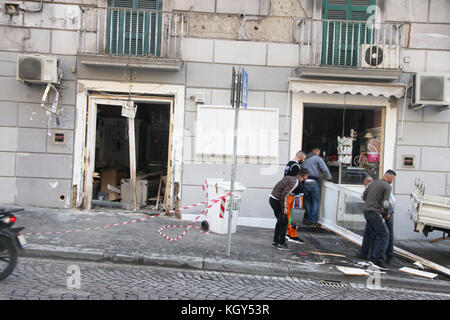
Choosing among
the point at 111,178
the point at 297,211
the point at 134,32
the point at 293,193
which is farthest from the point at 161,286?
the point at 134,32

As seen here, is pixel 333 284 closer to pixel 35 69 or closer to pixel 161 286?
pixel 161 286

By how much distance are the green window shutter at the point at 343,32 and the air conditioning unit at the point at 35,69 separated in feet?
21.7

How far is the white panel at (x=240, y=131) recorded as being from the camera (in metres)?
9.50

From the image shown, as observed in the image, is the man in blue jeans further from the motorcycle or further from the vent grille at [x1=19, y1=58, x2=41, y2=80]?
the vent grille at [x1=19, y1=58, x2=41, y2=80]

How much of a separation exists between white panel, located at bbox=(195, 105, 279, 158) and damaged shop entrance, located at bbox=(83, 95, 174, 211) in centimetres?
87

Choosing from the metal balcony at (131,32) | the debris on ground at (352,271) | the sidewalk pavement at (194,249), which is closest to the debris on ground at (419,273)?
the sidewalk pavement at (194,249)

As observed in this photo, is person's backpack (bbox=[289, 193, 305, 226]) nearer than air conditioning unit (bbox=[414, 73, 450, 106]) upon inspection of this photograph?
Yes

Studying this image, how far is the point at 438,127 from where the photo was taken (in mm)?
9555

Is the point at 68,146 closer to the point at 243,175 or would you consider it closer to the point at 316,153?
the point at 243,175

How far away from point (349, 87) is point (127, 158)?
7108mm

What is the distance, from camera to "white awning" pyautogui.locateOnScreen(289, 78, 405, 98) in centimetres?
913

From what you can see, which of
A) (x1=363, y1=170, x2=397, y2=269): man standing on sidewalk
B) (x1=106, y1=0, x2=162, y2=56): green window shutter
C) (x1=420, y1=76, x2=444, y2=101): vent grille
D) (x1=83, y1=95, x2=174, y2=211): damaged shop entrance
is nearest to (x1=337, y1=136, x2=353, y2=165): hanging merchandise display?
(x1=420, y1=76, x2=444, y2=101): vent grille

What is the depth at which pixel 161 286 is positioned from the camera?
17.2ft
